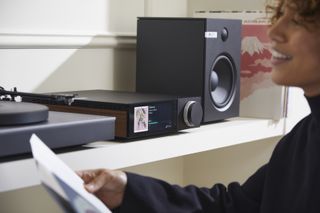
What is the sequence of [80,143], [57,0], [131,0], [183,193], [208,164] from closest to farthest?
[80,143], [183,193], [57,0], [131,0], [208,164]

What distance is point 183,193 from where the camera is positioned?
1.26 meters

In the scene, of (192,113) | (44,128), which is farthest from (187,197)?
(44,128)

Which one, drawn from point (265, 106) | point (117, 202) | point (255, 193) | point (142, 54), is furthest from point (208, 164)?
point (117, 202)

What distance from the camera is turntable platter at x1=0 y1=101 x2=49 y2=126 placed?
103 centimetres

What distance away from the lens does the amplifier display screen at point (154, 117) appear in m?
1.31

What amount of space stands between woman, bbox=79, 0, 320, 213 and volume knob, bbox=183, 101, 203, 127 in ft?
0.66

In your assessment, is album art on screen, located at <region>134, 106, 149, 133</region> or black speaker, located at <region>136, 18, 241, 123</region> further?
black speaker, located at <region>136, 18, 241, 123</region>

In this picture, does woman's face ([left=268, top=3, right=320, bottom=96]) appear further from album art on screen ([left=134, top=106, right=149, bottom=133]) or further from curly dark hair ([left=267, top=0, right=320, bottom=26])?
album art on screen ([left=134, top=106, right=149, bottom=133])

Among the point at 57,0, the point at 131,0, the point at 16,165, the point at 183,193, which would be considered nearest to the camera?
the point at 16,165

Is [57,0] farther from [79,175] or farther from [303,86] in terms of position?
[303,86]

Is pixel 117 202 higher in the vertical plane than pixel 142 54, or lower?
lower

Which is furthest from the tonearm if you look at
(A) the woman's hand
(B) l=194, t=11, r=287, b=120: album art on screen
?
(B) l=194, t=11, r=287, b=120: album art on screen

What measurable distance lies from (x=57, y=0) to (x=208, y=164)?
792mm

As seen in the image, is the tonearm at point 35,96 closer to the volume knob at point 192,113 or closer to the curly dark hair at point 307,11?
the volume knob at point 192,113
